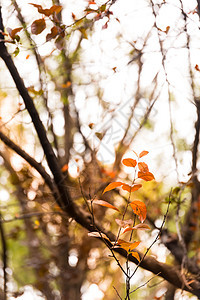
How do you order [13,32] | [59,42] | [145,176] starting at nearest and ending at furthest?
[145,176] < [13,32] < [59,42]

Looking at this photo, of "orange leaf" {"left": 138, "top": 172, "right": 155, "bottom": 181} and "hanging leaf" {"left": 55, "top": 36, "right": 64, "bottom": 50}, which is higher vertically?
"hanging leaf" {"left": 55, "top": 36, "right": 64, "bottom": 50}

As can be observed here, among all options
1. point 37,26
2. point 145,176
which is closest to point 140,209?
point 145,176

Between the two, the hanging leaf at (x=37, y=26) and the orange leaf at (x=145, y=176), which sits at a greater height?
the hanging leaf at (x=37, y=26)

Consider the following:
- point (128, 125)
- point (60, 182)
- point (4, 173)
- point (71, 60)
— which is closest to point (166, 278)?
point (60, 182)

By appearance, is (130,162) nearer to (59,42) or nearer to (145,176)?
(145,176)

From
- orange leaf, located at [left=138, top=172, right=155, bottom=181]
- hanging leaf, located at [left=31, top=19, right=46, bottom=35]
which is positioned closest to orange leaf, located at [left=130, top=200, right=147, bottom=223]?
orange leaf, located at [left=138, top=172, right=155, bottom=181]

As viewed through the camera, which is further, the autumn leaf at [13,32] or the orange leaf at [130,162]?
the autumn leaf at [13,32]

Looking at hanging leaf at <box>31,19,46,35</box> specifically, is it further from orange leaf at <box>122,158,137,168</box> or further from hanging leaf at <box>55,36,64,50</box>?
orange leaf at <box>122,158,137,168</box>

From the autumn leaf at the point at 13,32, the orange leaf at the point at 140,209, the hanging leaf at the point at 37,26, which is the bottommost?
the orange leaf at the point at 140,209

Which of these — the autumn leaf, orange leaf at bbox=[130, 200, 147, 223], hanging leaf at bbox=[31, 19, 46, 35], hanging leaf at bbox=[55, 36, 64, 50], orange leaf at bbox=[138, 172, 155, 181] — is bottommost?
orange leaf at bbox=[130, 200, 147, 223]

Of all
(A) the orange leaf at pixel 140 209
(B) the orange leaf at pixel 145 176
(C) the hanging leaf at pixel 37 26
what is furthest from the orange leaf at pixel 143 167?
(C) the hanging leaf at pixel 37 26

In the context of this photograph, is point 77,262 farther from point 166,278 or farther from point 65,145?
point 166,278

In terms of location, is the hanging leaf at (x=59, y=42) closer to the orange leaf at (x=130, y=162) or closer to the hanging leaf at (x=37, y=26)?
the hanging leaf at (x=37, y=26)

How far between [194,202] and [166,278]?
1.22 m
